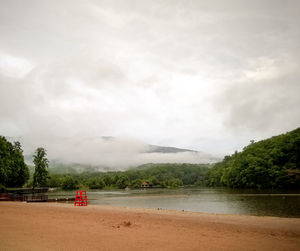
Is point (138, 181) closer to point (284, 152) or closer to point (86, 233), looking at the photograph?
point (284, 152)

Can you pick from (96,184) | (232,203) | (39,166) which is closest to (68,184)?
(96,184)

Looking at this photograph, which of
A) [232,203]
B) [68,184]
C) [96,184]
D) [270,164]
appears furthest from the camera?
[96,184]

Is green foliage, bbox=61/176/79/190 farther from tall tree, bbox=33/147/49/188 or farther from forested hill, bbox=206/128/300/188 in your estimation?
forested hill, bbox=206/128/300/188

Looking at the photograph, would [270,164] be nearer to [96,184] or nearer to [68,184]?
[68,184]

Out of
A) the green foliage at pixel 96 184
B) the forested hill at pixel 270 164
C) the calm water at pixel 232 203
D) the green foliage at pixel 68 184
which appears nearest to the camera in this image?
Answer: the calm water at pixel 232 203

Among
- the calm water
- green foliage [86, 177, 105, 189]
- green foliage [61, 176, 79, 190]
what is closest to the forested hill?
the calm water

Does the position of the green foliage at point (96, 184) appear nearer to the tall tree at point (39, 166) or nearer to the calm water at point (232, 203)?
the tall tree at point (39, 166)

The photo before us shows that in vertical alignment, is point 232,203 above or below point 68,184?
above

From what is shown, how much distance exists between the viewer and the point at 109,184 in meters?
158

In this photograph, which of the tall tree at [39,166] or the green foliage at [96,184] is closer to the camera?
the tall tree at [39,166]

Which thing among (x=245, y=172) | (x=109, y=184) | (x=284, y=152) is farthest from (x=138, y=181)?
(x=284, y=152)

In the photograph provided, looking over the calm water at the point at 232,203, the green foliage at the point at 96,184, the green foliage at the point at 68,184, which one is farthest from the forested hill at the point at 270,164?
the green foliage at the point at 96,184

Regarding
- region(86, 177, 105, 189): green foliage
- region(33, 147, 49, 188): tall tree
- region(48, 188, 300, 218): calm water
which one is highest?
region(33, 147, 49, 188): tall tree

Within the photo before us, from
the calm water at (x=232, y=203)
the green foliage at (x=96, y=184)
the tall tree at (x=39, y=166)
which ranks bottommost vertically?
the green foliage at (x=96, y=184)
